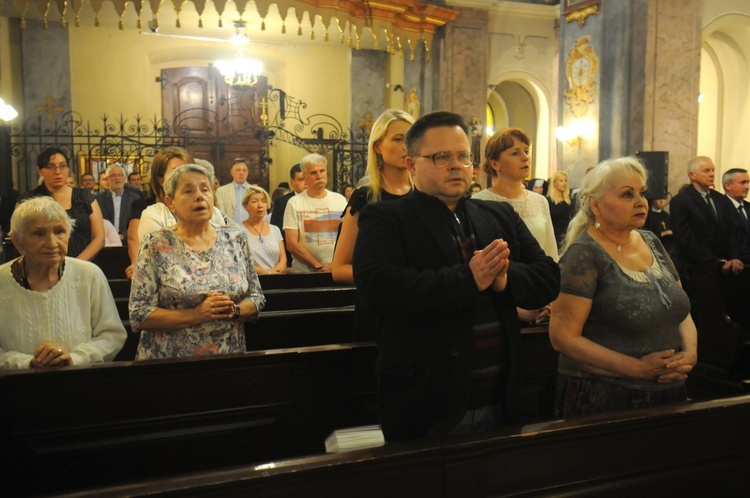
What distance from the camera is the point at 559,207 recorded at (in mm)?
6707

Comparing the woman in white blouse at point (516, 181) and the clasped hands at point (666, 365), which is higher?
the woman in white blouse at point (516, 181)

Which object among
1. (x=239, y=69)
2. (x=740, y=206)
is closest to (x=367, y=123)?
(x=239, y=69)

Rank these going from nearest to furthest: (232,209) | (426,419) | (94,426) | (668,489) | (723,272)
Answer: (426,419), (668,489), (94,426), (723,272), (232,209)

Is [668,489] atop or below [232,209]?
below

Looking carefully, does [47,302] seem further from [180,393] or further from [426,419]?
[426,419]

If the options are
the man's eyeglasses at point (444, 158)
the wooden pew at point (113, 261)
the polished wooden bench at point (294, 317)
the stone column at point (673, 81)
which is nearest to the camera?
the man's eyeglasses at point (444, 158)

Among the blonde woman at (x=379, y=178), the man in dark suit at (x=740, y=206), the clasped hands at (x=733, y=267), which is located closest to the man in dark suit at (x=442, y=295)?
the blonde woman at (x=379, y=178)

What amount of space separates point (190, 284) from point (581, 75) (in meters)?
8.23

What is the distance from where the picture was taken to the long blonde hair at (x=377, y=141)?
2.77 metres

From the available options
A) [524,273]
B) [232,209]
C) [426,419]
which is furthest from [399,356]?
[232,209]

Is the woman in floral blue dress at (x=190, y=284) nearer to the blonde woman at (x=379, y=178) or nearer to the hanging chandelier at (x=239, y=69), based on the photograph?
the blonde woman at (x=379, y=178)

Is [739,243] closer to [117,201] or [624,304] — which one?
[624,304]

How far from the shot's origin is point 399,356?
192cm

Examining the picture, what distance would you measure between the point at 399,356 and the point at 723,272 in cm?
450
